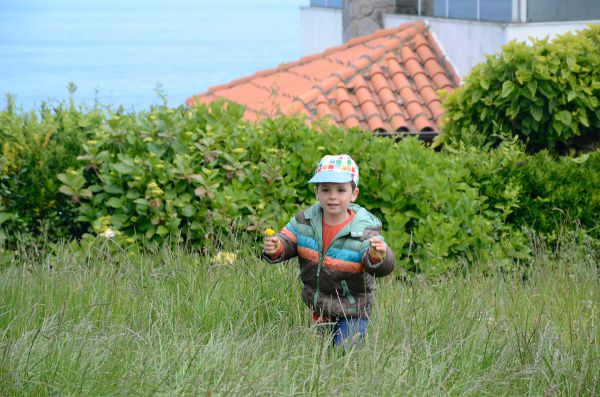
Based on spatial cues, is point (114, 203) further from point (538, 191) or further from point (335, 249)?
point (538, 191)

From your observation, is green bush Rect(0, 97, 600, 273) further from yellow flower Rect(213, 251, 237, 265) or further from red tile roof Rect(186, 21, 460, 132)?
red tile roof Rect(186, 21, 460, 132)

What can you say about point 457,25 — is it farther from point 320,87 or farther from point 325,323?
point 325,323

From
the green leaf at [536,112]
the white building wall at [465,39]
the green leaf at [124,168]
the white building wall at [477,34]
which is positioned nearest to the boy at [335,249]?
the green leaf at [124,168]

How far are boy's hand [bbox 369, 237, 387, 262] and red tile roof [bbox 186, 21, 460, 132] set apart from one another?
22.8 feet

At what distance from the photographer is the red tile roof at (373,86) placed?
12.6 metres

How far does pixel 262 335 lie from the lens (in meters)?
5.25

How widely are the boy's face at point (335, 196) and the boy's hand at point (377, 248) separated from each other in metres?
0.32

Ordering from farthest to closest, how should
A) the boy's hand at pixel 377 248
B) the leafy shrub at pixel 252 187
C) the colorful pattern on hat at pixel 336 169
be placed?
the leafy shrub at pixel 252 187 < the colorful pattern on hat at pixel 336 169 < the boy's hand at pixel 377 248

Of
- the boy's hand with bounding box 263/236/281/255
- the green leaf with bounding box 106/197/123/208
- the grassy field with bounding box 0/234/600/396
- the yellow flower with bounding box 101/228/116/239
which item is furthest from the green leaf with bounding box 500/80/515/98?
the boy's hand with bounding box 263/236/281/255

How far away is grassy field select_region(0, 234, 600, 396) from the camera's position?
4211 millimetres

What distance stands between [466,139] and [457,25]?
14.6 feet

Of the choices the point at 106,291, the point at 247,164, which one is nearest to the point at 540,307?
the point at 106,291

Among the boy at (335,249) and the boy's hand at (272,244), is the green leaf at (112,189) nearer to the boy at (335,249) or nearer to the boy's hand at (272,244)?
the boy at (335,249)

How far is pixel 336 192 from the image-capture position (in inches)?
200
